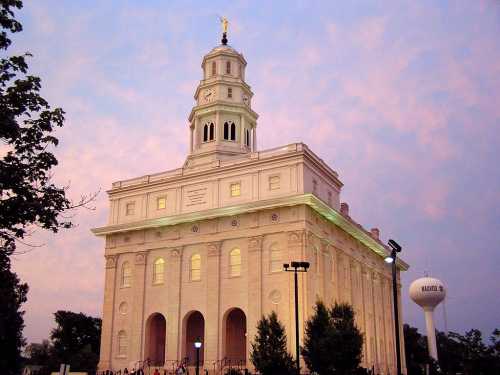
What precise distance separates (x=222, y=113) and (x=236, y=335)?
21760 mm

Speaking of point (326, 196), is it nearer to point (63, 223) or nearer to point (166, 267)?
point (166, 267)

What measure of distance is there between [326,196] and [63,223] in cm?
3976

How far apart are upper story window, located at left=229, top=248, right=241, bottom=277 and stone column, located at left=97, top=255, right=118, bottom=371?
42.0ft

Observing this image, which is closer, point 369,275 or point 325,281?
point 325,281

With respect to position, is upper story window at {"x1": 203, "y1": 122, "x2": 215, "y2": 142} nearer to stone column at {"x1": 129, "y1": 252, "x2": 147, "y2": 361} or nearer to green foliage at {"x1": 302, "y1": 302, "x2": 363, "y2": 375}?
stone column at {"x1": 129, "y1": 252, "x2": 147, "y2": 361}

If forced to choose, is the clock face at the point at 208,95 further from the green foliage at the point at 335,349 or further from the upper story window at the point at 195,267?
the green foliage at the point at 335,349

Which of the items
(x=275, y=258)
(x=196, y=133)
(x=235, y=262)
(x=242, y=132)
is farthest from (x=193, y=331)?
(x=242, y=132)

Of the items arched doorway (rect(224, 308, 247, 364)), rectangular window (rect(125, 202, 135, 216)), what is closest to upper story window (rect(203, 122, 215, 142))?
Answer: rectangular window (rect(125, 202, 135, 216))

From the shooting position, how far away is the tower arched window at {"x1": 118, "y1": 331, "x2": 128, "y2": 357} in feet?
173

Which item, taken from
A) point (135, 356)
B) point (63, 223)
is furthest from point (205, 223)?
point (63, 223)

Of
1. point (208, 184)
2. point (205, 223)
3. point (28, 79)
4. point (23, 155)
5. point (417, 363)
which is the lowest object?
point (417, 363)

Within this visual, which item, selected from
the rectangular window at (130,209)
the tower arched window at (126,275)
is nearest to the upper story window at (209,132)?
the rectangular window at (130,209)

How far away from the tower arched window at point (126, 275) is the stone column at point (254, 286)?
13138 mm

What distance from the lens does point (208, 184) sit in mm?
52625
